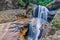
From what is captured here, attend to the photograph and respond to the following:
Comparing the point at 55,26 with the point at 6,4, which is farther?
the point at 6,4

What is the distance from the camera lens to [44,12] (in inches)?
592

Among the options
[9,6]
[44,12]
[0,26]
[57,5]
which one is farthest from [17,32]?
[9,6]

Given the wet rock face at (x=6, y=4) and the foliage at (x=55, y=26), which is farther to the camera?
the wet rock face at (x=6, y=4)

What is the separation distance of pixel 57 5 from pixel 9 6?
25.8 feet

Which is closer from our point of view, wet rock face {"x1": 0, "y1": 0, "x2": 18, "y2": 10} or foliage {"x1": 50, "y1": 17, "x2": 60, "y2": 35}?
foliage {"x1": 50, "y1": 17, "x2": 60, "y2": 35}

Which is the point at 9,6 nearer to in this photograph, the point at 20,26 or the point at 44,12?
the point at 44,12

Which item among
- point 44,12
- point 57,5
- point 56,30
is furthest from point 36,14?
point 56,30

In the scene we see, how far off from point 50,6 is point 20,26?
5653 mm

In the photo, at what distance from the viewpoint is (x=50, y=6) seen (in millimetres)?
16109

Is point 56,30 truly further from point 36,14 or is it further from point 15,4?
point 15,4

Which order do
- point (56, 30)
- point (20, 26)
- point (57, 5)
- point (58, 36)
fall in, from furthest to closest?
point (57, 5)
point (20, 26)
point (56, 30)
point (58, 36)

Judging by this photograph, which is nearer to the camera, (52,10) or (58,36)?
(58,36)

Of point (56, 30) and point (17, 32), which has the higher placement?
point (56, 30)

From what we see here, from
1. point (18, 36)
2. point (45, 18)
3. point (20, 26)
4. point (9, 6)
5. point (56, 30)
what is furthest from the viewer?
point (9, 6)
